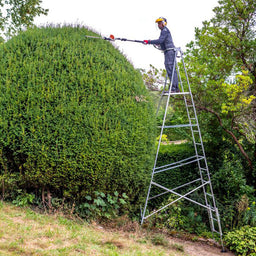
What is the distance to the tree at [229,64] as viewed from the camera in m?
7.59

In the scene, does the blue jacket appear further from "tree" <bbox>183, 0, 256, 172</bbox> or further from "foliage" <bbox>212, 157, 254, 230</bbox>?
"foliage" <bbox>212, 157, 254, 230</bbox>

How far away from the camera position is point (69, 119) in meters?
4.66

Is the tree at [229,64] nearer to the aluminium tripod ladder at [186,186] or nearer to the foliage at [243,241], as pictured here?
the aluminium tripod ladder at [186,186]

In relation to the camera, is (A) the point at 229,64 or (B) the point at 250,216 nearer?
(B) the point at 250,216

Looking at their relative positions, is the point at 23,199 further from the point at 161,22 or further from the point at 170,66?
the point at 161,22

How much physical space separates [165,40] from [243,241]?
4349 mm

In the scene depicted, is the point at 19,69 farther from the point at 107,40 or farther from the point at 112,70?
the point at 107,40

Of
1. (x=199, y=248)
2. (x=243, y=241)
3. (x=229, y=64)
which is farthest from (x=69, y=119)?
(x=229, y=64)

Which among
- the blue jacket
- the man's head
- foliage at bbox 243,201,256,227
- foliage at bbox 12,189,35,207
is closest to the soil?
foliage at bbox 243,201,256,227

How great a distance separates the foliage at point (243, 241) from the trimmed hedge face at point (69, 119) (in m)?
2.43

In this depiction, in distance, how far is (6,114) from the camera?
185 inches

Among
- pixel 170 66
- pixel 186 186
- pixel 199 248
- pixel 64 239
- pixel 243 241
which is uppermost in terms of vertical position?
pixel 170 66

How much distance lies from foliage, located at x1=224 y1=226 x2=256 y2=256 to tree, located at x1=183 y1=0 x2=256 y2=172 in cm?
227

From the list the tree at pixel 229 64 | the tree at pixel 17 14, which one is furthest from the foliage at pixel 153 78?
the tree at pixel 17 14
